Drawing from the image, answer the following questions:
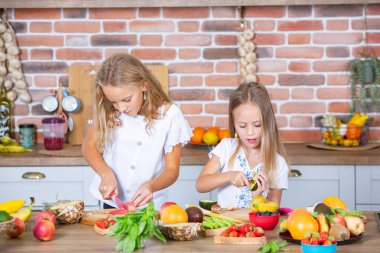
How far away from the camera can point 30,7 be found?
437 centimetres

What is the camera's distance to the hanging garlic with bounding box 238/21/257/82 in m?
4.42

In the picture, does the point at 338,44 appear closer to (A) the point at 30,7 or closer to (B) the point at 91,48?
(B) the point at 91,48

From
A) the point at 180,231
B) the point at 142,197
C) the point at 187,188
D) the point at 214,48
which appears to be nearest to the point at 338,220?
the point at 180,231

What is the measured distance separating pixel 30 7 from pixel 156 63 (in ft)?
2.81

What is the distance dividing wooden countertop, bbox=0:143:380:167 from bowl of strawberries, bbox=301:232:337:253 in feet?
6.18

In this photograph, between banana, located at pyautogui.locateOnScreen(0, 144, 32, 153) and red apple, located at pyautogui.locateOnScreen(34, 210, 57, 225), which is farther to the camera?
banana, located at pyautogui.locateOnScreen(0, 144, 32, 153)

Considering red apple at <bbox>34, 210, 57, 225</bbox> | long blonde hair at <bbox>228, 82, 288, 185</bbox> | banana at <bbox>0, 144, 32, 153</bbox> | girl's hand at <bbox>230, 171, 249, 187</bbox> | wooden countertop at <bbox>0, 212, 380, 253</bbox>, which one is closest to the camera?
wooden countertop at <bbox>0, 212, 380, 253</bbox>

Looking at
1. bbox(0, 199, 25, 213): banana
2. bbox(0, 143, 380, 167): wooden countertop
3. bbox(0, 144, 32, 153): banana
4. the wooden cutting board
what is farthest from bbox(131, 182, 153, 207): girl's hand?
the wooden cutting board

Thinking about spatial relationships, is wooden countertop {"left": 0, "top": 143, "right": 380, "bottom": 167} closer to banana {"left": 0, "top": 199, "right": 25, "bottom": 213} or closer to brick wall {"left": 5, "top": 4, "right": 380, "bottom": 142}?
brick wall {"left": 5, "top": 4, "right": 380, "bottom": 142}

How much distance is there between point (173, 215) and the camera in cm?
232

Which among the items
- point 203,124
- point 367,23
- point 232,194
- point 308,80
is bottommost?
point 232,194

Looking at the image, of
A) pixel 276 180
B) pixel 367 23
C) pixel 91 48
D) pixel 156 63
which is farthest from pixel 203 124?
pixel 276 180

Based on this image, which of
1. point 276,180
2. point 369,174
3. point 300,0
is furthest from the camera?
point 300,0

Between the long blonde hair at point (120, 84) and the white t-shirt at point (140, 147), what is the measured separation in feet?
0.16
